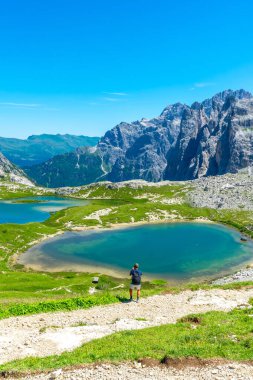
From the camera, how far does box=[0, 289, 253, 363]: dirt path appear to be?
85.2 ft

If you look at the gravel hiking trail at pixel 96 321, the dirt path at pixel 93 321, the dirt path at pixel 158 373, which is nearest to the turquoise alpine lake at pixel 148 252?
the dirt path at pixel 93 321

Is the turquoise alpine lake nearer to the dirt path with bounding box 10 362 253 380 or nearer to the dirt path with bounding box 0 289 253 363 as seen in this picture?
the dirt path with bounding box 0 289 253 363

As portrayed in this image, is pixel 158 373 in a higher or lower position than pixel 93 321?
higher

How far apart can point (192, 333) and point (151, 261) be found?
7718 cm

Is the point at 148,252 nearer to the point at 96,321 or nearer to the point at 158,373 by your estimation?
the point at 96,321

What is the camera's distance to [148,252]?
11500 cm

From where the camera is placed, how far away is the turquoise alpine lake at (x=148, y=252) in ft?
313

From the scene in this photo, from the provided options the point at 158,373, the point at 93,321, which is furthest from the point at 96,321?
the point at 158,373

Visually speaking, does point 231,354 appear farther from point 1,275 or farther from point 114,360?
point 1,275

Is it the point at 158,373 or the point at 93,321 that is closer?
the point at 158,373

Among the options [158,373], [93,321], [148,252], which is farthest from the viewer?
[148,252]

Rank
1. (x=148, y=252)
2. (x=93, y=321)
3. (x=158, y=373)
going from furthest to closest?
(x=148, y=252)
(x=93, y=321)
(x=158, y=373)

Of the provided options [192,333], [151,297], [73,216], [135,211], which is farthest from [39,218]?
[192,333]

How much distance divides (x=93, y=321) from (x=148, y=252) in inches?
3307
